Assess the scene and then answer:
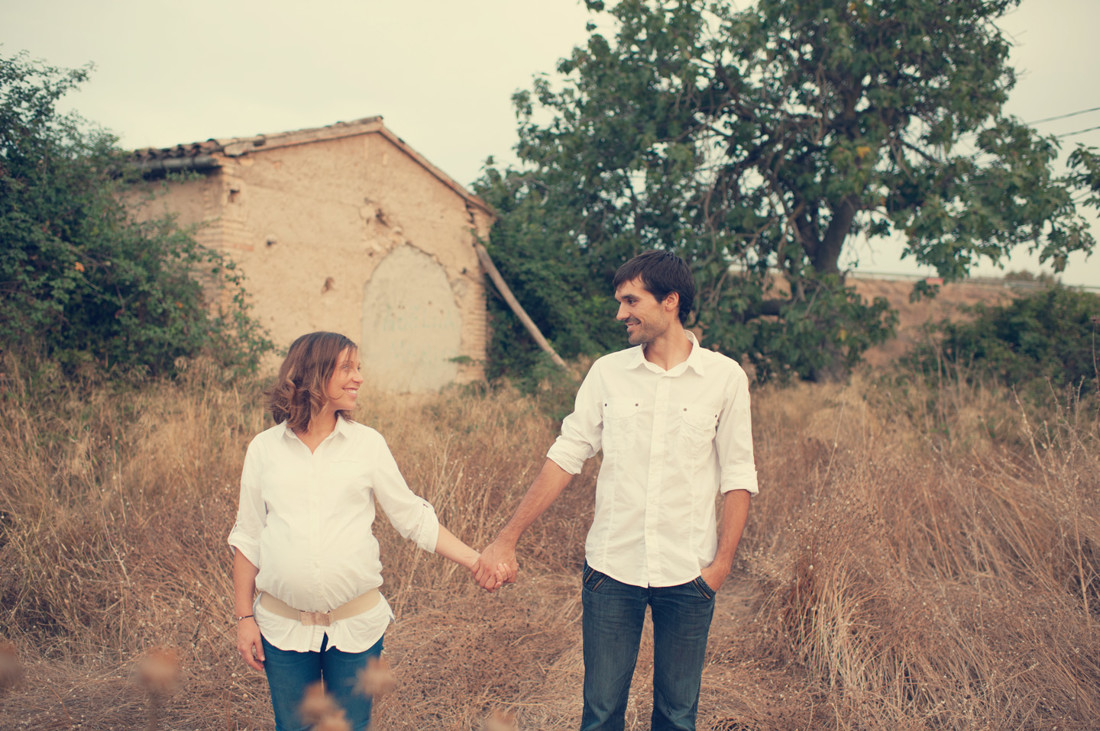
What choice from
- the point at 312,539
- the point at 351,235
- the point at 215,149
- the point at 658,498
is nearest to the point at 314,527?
the point at 312,539

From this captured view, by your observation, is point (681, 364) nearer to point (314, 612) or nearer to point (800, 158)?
point (314, 612)

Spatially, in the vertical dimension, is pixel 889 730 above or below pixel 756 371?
below

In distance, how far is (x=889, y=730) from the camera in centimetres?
288

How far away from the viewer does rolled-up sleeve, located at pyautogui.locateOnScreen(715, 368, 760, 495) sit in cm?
226

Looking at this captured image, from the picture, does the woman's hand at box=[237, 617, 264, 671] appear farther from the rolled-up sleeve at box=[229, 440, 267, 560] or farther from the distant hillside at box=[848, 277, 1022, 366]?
the distant hillside at box=[848, 277, 1022, 366]

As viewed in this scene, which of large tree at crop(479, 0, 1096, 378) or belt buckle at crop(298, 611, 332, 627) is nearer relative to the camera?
belt buckle at crop(298, 611, 332, 627)

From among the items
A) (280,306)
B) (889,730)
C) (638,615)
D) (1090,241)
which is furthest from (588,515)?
(1090,241)

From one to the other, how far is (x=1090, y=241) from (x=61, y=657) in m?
11.9

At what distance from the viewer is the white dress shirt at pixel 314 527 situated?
192 centimetres

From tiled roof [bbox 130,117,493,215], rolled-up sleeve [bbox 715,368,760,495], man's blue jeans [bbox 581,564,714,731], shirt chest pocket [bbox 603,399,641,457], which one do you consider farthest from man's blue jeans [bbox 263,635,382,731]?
tiled roof [bbox 130,117,493,215]

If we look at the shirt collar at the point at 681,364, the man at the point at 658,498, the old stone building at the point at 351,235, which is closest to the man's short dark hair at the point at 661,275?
the man at the point at 658,498

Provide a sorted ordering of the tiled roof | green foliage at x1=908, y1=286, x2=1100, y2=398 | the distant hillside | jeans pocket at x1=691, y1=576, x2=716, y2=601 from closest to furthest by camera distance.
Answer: jeans pocket at x1=691, y1=576, x2=716, y2=601 < the tiled roof < green foliage at x1=908, y1=286, x2=1100, y2=398 < the distant hillside

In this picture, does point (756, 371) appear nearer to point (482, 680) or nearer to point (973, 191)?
point (973, 191)

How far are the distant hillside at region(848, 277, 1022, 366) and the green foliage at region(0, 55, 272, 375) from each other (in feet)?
70.6
